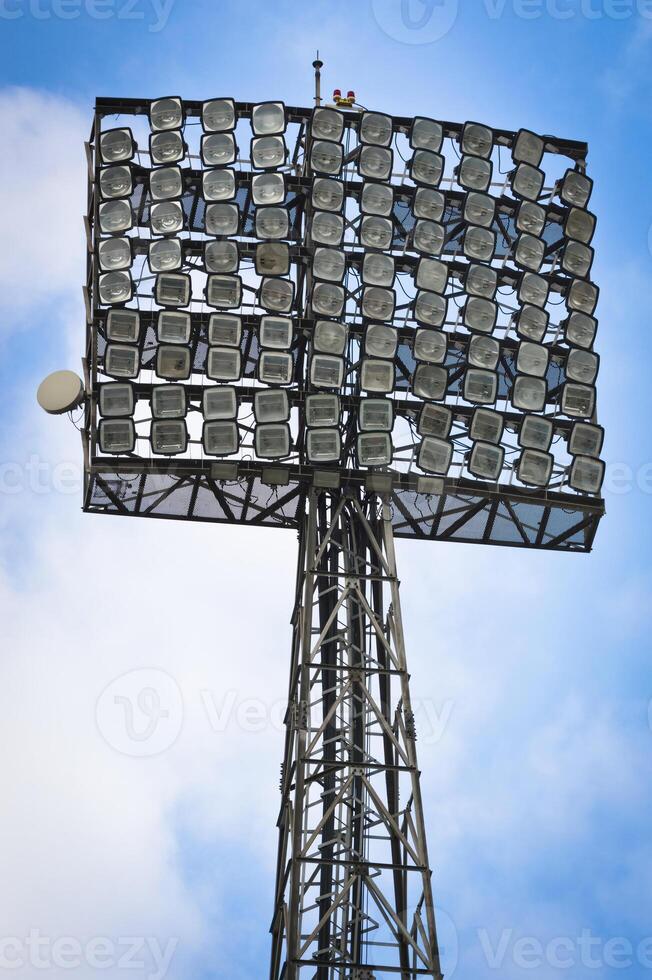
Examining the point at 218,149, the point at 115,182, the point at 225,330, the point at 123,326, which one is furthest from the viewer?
the point at 218,149

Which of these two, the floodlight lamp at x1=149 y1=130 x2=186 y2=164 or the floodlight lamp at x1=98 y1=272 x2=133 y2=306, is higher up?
the floodlight lamp at x1=149 y1=130 x2=186 y2=164

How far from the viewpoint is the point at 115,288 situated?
36156mm

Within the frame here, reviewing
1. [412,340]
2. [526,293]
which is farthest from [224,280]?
[526,293]

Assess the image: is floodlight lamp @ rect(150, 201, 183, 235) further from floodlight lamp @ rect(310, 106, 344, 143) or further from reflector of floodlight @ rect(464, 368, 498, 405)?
reflector of floodlight @ rect(464, 368, 498, 405)

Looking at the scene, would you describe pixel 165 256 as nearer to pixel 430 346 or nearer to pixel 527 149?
pixel 430 346

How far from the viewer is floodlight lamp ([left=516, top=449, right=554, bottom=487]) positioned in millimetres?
36438

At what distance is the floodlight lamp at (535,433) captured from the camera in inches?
1447

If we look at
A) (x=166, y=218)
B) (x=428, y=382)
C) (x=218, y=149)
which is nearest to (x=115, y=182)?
(x=166, y=218)

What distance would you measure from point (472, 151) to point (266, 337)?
6.80m

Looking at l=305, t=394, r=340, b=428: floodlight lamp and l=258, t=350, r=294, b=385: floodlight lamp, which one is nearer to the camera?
l=305, t=394, r=340, b=428: floodlight lamp

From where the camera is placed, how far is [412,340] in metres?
36.8

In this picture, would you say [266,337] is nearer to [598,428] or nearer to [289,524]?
[289,524]

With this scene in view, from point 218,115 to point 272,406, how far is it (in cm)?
674

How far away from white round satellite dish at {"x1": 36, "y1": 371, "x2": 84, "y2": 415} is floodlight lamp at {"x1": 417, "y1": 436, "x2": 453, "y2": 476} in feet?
23.0
